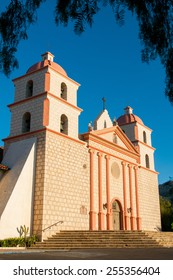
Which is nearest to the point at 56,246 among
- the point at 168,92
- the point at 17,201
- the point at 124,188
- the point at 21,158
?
the point at 17,201

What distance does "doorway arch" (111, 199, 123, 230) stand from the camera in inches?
885

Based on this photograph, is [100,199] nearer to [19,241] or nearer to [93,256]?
[19,241]

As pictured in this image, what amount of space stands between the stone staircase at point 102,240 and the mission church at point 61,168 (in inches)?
26.2

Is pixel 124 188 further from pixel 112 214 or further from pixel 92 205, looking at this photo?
pixel 92 205

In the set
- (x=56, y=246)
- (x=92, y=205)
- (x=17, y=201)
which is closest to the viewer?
(x=56, y=246)

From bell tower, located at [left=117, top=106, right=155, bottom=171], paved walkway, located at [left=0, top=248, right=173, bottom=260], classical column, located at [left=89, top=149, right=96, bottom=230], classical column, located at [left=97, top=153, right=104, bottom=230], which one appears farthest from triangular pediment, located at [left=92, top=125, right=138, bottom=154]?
paved walkway, located at [left=0, top=248, right=173, bottom=260]

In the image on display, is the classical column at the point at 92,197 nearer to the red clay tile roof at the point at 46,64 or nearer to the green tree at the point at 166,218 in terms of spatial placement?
the red clay tile roof at the point at 46,64

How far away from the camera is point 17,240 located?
15.4 metres

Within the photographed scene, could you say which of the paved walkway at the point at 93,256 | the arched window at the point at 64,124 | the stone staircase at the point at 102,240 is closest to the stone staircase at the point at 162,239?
the stone staircase at the point at 102,240

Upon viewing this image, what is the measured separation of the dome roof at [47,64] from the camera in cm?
2075

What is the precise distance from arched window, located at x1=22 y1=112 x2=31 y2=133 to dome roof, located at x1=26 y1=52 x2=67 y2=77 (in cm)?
323

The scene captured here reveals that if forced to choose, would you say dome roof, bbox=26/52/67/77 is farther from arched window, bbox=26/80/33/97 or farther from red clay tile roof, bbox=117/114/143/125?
red clay tile roof, bbox=117/114/143/125

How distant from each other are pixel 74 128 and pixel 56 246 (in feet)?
26.2

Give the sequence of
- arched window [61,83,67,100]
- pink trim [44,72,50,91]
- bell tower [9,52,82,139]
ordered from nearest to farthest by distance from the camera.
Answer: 1. bell tower [9,52,82,139]
2. pink trim [44,72,50,91]
3. arched window [61,83,67,100]
